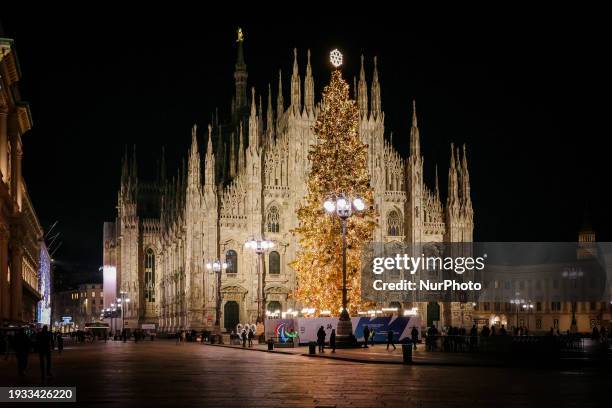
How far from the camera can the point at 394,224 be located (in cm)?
8094

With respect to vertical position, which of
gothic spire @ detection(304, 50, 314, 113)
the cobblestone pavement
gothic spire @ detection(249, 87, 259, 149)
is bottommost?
the cobblestone pavement

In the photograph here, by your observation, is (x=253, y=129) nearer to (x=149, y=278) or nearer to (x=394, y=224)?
(x=394, y=224)

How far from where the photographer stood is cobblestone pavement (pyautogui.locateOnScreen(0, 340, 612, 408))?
17.2 metres

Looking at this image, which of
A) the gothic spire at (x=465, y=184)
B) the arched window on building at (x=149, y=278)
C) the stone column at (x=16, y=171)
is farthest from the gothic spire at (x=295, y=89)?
the arched window on building at (x=149, y=278)

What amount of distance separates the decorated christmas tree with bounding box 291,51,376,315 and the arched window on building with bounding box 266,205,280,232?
22768 mm

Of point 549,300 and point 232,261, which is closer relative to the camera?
point 232,261

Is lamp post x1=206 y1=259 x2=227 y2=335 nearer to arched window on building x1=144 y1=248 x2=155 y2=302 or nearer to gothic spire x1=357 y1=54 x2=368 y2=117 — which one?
gothic spire x1=357 y1=54 x2=368 y2=117

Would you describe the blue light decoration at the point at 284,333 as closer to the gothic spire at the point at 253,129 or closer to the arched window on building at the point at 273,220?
the arched window on building at the point at 273,220

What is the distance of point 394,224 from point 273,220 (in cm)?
1140

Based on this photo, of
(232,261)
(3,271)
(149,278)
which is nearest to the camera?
(3,271)

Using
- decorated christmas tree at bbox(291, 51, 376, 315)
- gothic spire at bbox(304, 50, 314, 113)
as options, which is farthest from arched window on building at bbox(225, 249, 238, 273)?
decorated christmas tree at bbox(291, 51, 376, 315)

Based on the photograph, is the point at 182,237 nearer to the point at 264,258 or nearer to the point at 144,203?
the point at 264,258

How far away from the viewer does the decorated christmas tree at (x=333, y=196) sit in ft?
175

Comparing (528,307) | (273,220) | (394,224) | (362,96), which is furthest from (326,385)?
(528,307)
